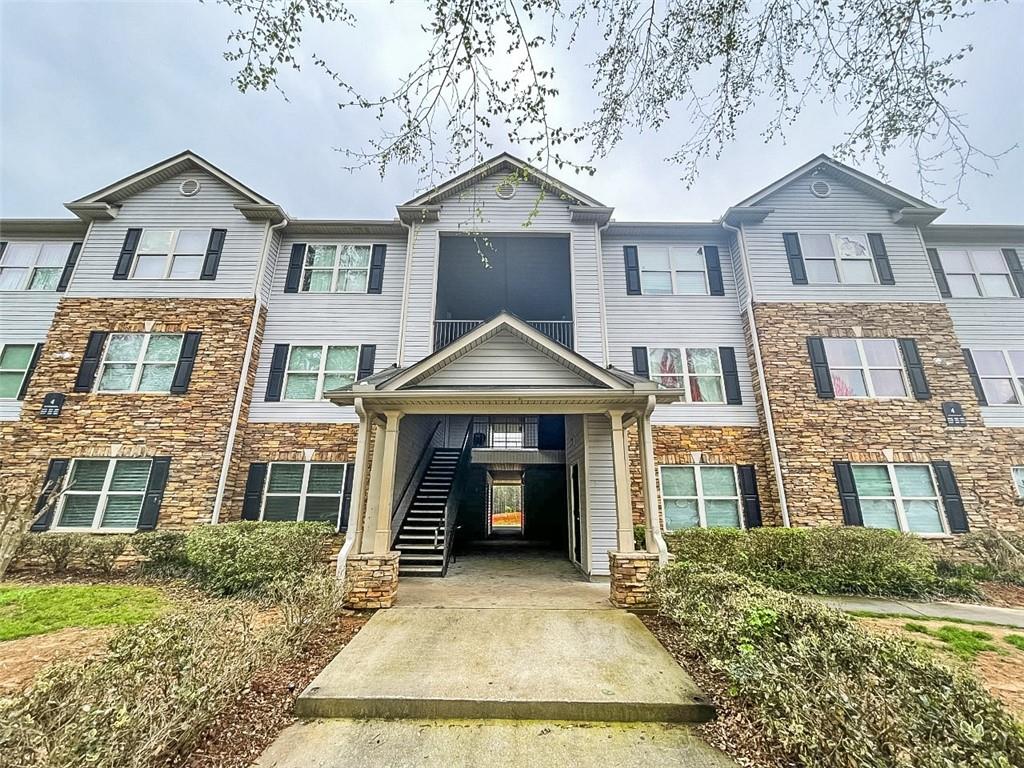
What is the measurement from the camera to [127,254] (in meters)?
11.0

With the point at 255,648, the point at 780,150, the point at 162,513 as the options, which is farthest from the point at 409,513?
the point at 780,150

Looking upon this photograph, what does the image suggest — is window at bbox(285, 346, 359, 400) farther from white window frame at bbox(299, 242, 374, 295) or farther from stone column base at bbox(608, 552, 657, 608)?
stone column base at bbox(608, 552, 657, 608)

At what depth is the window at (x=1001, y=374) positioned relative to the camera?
10.3m

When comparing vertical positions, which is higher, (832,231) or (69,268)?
(832,231)

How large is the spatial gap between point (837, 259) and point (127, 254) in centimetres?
1860

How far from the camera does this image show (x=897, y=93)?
3490mm

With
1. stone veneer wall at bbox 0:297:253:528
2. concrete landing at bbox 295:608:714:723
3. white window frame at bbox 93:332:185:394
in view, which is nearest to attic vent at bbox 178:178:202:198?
stone veneer wall at bbox 0:297:253:528

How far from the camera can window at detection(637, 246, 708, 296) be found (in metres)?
11.3

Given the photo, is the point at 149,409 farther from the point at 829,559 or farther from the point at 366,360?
the point at 829,559

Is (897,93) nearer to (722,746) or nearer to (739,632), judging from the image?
(739,632)

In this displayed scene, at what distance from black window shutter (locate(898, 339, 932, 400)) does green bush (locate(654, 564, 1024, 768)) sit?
355 inches

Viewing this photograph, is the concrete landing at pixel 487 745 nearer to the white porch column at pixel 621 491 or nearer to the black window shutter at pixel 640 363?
the white porch column at pixel 621 491

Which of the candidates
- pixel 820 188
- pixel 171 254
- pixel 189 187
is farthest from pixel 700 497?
pixel 189 187

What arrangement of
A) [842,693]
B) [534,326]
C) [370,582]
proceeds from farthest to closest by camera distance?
[534,326]
[370,582]
[842,693]
